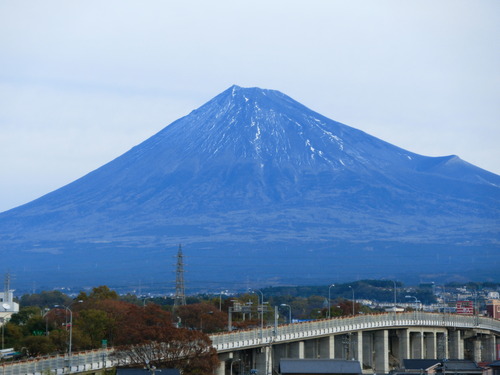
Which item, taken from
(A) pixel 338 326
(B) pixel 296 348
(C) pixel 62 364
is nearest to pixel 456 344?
(A) pixel 338 326

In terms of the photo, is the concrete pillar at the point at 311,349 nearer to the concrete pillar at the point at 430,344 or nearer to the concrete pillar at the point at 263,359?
the concrete pillar at the point at 263,359

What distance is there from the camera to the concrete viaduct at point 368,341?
80.3 metres

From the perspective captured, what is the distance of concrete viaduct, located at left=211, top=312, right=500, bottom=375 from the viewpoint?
80.3 meters

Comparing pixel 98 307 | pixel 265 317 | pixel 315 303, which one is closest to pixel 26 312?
pixel 98 307

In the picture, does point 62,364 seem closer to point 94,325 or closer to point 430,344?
point 94,325

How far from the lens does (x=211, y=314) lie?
98500 millimetres

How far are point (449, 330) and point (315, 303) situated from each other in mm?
59030

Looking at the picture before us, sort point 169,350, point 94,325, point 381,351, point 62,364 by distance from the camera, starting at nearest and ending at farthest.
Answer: point 62,364
point 169,350
point 94,325
point 381,351

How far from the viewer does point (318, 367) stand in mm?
66125

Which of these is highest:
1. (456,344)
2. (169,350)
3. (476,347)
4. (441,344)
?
(169,350)

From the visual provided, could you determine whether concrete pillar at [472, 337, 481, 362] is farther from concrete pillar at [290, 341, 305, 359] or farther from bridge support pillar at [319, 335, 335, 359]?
concrete pillar at [290, 341, 305, 359]

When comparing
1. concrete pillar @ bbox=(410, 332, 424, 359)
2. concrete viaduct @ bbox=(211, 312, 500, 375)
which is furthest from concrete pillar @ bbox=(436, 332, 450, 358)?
concrete pillar @ bbox=(410, 332, 424, 359)

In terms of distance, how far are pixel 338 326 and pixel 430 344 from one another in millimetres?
21630

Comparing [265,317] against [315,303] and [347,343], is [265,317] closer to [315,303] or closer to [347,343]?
[347,343]
